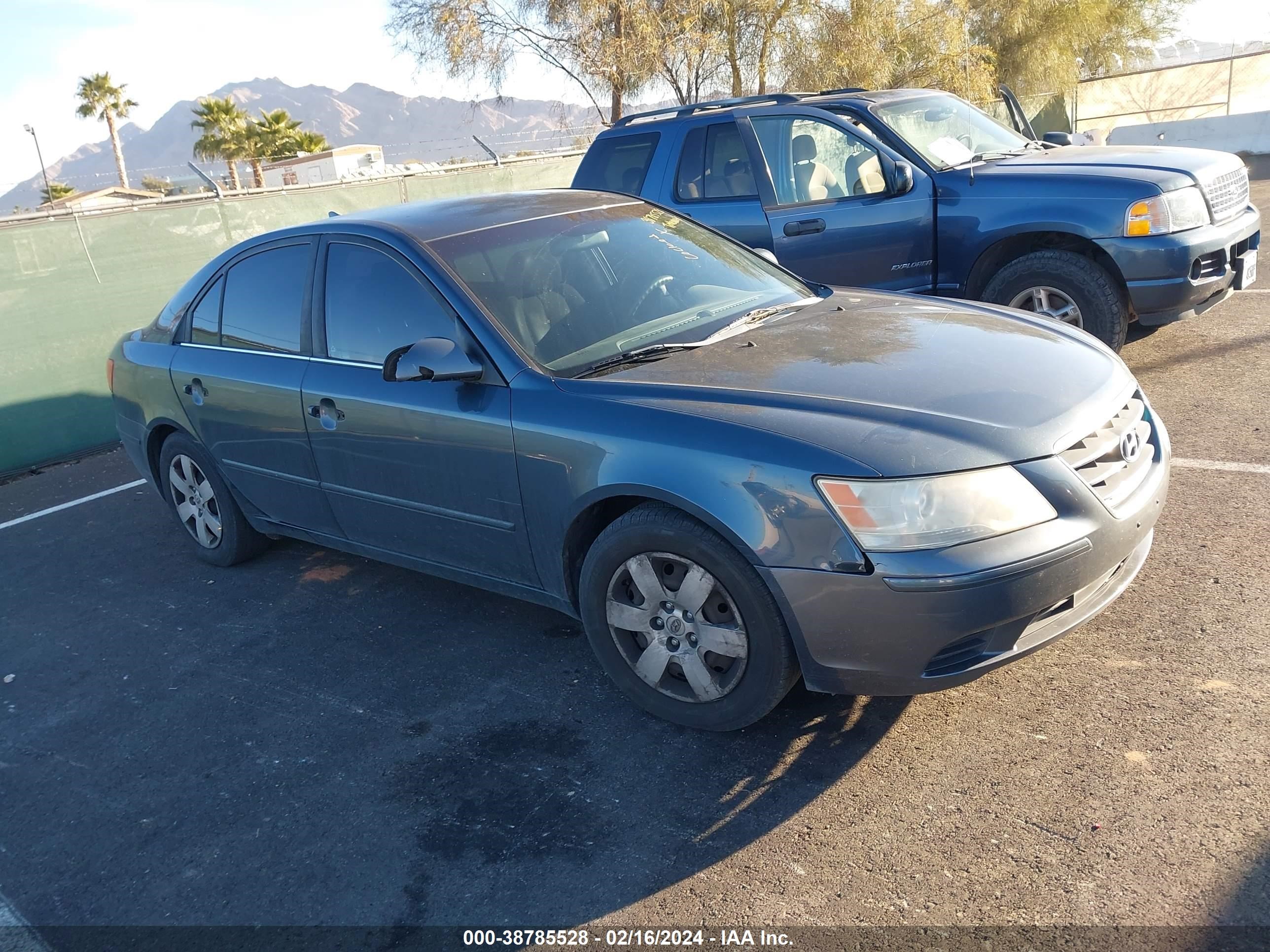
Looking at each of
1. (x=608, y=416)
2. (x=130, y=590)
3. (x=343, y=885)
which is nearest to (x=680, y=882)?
(x=343, y=885)

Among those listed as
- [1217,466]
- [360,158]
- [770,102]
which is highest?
[770,102]

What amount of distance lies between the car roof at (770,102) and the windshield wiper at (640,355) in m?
4.10

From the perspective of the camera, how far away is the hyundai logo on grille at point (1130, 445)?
327cm

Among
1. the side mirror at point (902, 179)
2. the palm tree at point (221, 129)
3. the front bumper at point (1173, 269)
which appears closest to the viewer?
the front bumper at point (1173, 269)

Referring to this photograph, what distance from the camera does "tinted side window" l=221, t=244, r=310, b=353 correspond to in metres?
4.57

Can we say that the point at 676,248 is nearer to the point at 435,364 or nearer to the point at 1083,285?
the point at 435,364

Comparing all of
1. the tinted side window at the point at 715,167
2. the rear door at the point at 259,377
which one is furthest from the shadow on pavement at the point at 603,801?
the tinted side window at the point at 715,167

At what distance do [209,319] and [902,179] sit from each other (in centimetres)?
422

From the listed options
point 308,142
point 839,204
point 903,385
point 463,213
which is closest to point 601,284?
point 463,213

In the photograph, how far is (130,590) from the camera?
543 cm

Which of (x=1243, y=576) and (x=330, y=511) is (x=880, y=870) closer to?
(x=1243, y=576)

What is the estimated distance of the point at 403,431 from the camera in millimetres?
3994

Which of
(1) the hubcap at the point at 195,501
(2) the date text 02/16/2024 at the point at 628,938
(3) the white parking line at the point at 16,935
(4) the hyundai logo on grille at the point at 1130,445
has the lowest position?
(3) the white parking line at the point at 16,935

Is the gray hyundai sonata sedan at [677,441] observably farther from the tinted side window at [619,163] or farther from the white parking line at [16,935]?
the tinted side window at [619,163]
